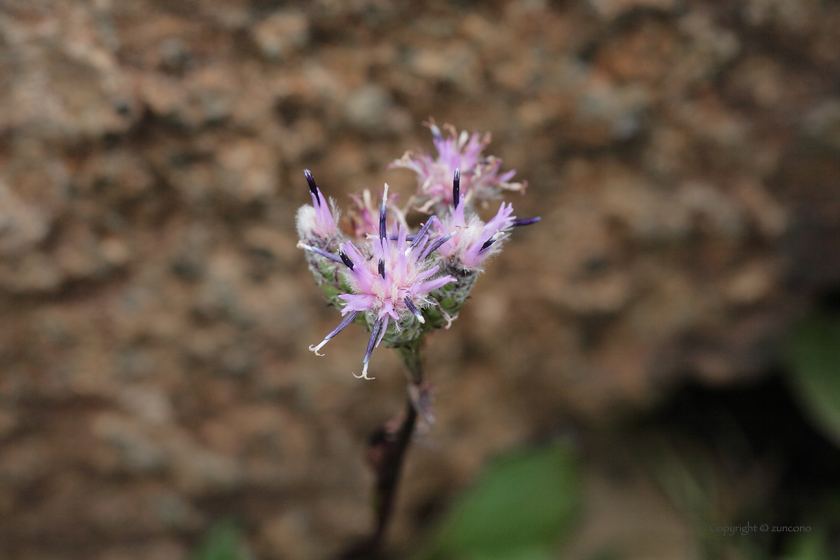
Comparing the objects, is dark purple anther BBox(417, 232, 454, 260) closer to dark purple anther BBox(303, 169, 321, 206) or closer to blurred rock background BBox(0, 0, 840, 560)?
dark purple anther BBox(303, 169, 321, 206)

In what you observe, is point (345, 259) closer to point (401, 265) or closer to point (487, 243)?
point (401, 265)

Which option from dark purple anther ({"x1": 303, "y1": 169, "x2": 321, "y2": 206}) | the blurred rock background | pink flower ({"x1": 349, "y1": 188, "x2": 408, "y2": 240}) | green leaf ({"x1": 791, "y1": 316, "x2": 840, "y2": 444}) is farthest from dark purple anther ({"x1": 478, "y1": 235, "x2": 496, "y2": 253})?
green leaf ({"x1": 791, "y1": 316, "x2": 840, "y2": 444})

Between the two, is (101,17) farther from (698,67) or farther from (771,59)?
(771,59)

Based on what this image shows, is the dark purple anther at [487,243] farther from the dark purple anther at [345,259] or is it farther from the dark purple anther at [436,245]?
the dark purple anther at [345,259]

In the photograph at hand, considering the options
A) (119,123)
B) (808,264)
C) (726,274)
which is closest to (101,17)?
(119,123)

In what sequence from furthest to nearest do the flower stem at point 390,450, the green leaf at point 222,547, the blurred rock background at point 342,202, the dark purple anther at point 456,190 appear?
the green leaf at point 222,547 → the blurred rock background at point 342,202 → the flower stem at point 390,450 → the dark purple anther at point 456,190

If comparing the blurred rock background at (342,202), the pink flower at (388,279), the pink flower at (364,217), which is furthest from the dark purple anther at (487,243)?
the blurred rock background at (342,202)

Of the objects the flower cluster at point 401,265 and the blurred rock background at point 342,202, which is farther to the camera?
the blurred rock background at point 342,202

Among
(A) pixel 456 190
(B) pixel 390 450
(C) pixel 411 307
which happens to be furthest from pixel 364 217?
(B) pixel 390 450
